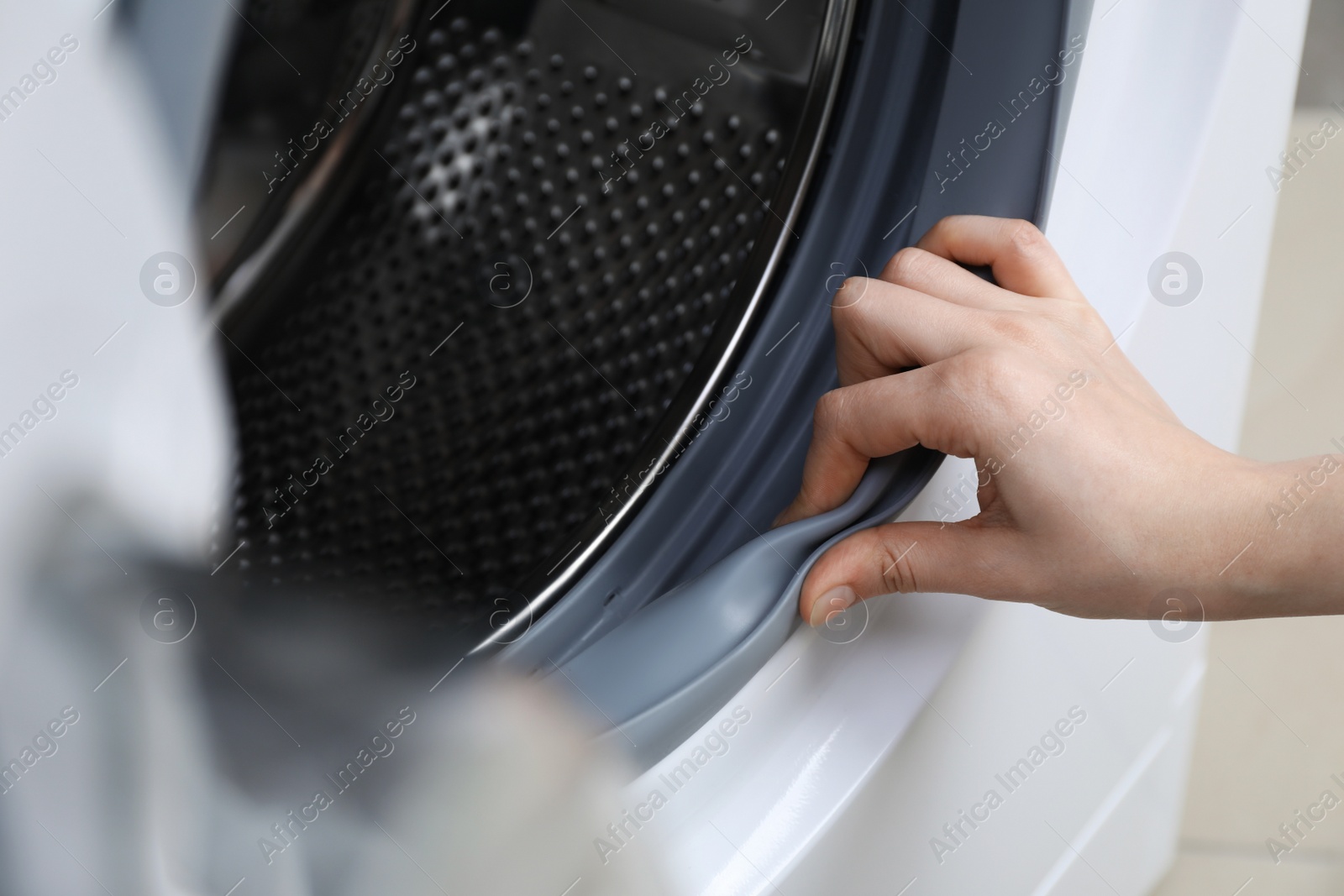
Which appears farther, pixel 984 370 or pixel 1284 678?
pixel 1284 678

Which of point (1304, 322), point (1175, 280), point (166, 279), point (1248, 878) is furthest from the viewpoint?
point (1304, 322)

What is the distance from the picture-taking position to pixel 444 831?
0.35m

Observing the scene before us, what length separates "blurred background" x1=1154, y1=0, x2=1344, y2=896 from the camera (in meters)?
1.00

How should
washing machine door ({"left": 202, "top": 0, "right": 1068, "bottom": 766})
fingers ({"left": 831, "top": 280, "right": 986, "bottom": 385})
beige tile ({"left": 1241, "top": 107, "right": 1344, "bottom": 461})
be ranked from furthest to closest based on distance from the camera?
beige tile ({"left": 1241, "top": 107, "right": 1344, "bottom": 461}), washing machine door ({"left": 202, "top": 0, "right": 1068, "bottom": 766}), fingers ({"left": 831, "top": 280, "right": 986, "bottom": 385})

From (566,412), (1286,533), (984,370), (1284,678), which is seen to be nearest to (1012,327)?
(984,370)

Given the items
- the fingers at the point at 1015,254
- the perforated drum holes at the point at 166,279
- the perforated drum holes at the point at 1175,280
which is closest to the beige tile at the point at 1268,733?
the perforated drum holes at the point at 1175,280

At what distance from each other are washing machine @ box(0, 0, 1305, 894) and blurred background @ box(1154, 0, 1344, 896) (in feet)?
1.11

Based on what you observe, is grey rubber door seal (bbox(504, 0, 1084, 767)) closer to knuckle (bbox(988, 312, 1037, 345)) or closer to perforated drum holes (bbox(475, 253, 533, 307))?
knuckle (bbox(988, 312, 1037, 345))

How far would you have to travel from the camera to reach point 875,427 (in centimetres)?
43

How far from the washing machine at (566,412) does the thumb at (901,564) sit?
10 mm

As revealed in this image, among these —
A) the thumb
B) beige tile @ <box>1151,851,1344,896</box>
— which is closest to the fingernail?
the thumb

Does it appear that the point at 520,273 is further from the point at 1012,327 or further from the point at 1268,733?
the point at 1268,733

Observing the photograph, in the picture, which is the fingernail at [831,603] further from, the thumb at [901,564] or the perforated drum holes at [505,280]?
the perforated drum holes at [505,280]

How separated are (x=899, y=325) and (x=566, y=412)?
28cm
